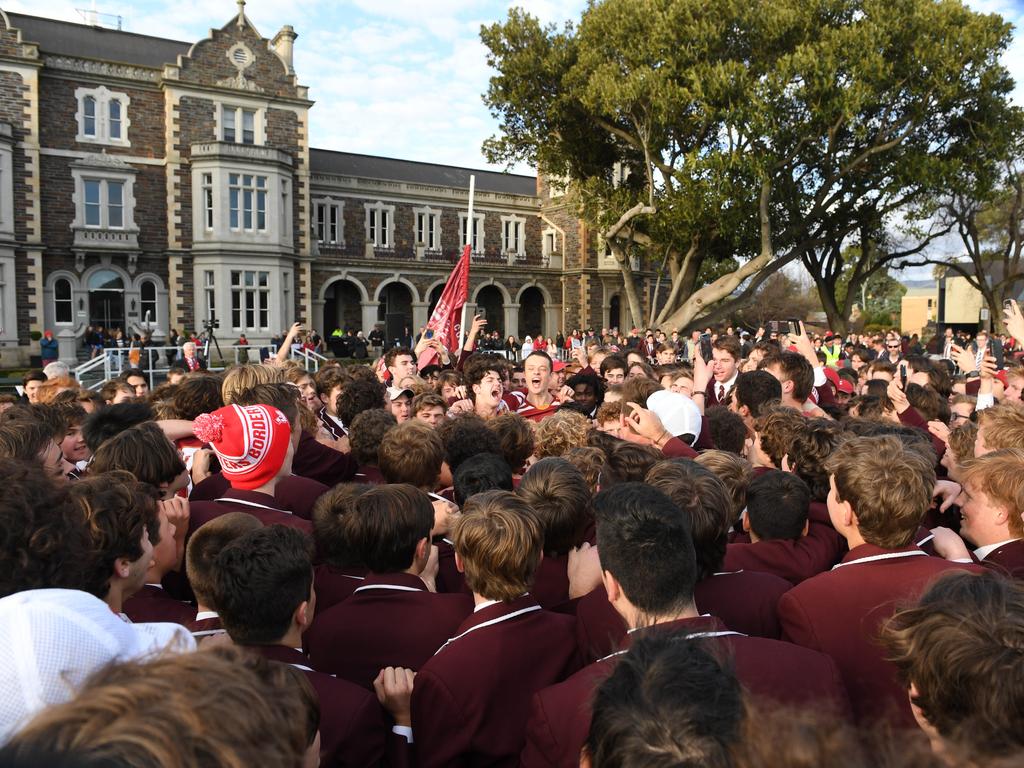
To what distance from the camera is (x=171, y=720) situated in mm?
1008

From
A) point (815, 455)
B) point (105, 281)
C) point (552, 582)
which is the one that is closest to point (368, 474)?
point (552, 582)

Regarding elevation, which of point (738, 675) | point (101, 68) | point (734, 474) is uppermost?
point (101, 68)

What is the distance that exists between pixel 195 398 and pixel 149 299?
1227 inches

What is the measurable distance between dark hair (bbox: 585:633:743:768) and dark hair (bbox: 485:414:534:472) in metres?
3.08

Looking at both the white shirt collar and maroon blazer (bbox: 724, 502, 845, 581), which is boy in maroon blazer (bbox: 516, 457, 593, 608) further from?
the white shirt collar

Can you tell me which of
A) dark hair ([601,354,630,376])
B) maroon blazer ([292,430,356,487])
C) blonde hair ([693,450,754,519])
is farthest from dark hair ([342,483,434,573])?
dark hair ([601,354,630,376])

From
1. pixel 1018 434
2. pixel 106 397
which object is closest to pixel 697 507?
pixel 1018 434

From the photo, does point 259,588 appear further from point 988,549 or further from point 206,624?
point 988,549

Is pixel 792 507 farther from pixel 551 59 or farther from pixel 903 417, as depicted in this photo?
pixel 551 59

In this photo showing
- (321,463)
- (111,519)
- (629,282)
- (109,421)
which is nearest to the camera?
(111,519)

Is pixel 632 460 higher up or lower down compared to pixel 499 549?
higher up

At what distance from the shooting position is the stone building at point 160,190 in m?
29.7

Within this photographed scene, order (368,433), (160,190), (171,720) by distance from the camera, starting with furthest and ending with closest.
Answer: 1. (160,190)
2. (368,433)
3. (171,720)

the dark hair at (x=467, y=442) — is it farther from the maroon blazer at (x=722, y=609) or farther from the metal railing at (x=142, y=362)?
the metal railing at (x=142, y=362)
